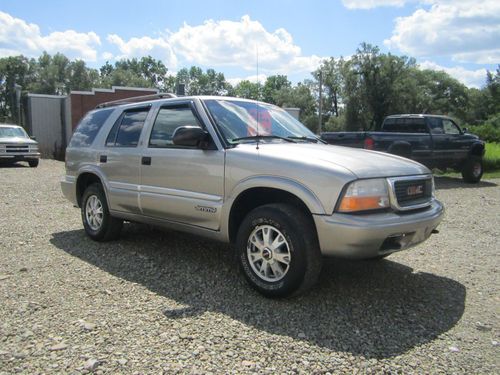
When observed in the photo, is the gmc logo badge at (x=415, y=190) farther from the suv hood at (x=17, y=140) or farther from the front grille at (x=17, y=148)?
the suv hood at (x=17, y=140)

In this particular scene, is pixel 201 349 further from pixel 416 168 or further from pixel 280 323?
pixel 416 168

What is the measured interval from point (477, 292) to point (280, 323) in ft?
7.01

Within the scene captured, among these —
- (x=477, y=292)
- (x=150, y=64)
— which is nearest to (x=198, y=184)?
(x=477, y=292)

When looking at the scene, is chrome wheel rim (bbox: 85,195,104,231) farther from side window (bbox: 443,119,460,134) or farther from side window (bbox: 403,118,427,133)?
side window (bbox: 443,119,460,134)

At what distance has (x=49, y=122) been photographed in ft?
96.9

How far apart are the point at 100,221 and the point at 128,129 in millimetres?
1286

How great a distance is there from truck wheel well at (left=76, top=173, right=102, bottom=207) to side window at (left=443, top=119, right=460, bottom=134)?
1111 centimetres

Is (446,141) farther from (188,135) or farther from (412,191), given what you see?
(188,135)

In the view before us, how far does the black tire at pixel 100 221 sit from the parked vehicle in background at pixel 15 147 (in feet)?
47.6

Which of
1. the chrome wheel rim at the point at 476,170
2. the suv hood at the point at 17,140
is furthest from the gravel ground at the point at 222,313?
the suv hood at the point at 17,140

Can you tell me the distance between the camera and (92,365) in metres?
2.93

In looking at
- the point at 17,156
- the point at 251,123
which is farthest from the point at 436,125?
the point at 17,156

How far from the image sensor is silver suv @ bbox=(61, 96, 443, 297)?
3637 mm

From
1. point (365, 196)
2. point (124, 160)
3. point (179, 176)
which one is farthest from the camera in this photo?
point (124, 160)
